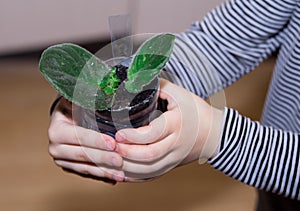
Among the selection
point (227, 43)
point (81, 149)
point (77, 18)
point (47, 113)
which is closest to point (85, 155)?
point (81, 149)

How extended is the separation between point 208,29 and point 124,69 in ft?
0.70

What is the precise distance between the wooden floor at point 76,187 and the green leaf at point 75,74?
711 millimetres

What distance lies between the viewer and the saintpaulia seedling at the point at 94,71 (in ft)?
1.25

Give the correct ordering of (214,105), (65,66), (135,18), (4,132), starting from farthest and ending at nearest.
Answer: (135,18) < (4,132) < (214,105) < (65,66)

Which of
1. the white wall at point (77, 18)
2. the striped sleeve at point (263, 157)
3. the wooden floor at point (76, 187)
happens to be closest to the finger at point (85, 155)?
the striped sleeve at point (263, 157)

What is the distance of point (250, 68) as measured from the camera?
0.61 m

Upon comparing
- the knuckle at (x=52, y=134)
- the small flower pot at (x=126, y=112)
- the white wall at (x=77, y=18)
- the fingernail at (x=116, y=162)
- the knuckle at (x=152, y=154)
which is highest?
the white wall at (x=77, y=18)

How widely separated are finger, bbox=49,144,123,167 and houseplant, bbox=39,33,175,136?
4 cm

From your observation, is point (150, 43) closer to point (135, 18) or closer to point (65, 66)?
point (65, 66)

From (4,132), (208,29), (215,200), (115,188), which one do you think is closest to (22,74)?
(4,132)

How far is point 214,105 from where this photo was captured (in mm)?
491

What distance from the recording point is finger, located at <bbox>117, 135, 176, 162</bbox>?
420mm

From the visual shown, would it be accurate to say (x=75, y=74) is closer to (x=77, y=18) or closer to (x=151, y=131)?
(x=151, y=131)

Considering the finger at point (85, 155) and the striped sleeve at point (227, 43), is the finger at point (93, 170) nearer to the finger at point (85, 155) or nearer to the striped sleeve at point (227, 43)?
the finger at point (85, 155)
